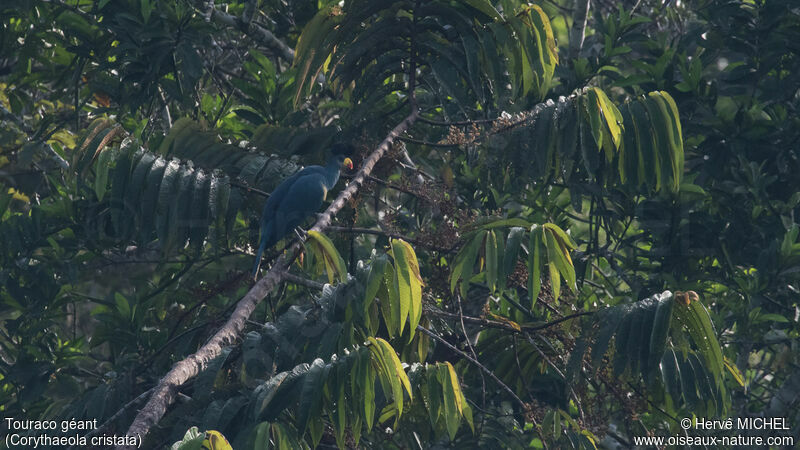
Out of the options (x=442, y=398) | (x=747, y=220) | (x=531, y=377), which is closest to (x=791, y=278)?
(x=747, y=220)

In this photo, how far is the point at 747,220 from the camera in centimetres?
480

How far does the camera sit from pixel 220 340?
9.10ft

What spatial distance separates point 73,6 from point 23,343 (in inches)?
82.9

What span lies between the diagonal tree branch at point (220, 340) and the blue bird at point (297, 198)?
581 millimetres

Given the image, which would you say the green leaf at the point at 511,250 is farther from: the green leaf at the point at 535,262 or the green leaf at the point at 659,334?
the green leaf at the point at 659,334

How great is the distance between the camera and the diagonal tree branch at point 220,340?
2363mm

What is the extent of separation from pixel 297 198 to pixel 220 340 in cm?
168

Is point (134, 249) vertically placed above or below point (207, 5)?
below

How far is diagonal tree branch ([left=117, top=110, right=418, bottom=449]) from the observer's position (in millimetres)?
2363

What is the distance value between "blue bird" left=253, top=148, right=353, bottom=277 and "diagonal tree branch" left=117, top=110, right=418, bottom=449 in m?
0.58

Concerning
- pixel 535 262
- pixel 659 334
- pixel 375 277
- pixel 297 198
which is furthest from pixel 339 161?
pixel 659 334

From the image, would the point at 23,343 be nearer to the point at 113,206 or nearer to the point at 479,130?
the point at 113,206

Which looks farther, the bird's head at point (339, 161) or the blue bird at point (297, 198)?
the bird's head at point (339, 161)

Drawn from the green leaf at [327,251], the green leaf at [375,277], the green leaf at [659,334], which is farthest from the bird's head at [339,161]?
the green leaf at [659,334]
